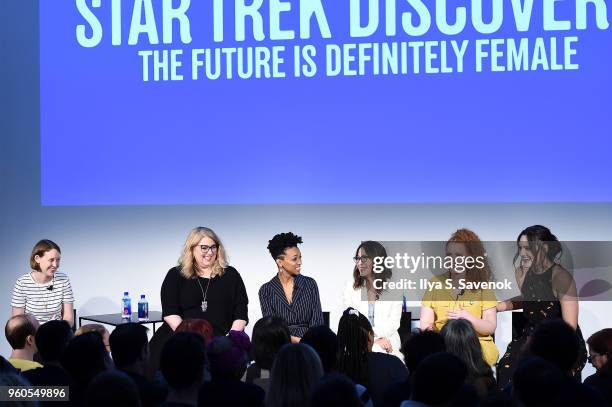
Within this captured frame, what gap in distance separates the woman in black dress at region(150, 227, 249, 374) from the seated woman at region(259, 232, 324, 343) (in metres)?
0.20

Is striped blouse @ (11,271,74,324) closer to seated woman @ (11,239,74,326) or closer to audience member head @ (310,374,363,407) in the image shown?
seated woman @ (11,239,74,326)

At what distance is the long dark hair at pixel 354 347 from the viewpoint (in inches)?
161

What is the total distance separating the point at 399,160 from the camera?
687 centimetres

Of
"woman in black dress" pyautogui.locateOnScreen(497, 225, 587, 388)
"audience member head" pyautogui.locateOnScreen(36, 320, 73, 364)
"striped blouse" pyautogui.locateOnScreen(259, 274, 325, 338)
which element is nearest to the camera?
"audience member head" pyautogui.locateOnScreen(36, 320, 73, 364)

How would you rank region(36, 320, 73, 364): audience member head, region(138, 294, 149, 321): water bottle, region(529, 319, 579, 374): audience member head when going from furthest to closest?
region(138, 294, 149, 321): water bottle, region(36, 320, 73, 364): audience member head, region(529, 319, 579, 374): audience member head

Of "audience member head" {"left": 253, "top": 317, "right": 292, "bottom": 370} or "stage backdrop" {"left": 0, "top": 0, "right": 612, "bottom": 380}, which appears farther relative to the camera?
"stage backdrop" {"left": 0, "top": 0, "right": 612, "bottom": 380}

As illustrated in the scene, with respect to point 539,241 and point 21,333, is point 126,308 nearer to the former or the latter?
point 21,333

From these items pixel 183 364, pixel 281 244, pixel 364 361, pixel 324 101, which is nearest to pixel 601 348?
pixel 364 361

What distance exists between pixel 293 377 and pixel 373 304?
259 cm

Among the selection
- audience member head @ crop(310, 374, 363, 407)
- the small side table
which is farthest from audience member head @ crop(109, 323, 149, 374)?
the small side table

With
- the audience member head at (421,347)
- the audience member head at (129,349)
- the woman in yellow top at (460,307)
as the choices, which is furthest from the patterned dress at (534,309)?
the audience member head at (129,349)

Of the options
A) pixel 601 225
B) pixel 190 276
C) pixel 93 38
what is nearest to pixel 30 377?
pixel 190 276

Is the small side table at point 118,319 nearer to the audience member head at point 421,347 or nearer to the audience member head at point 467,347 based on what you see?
the audience member head at point 467,347

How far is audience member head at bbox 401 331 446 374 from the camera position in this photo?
3842 millimetres
